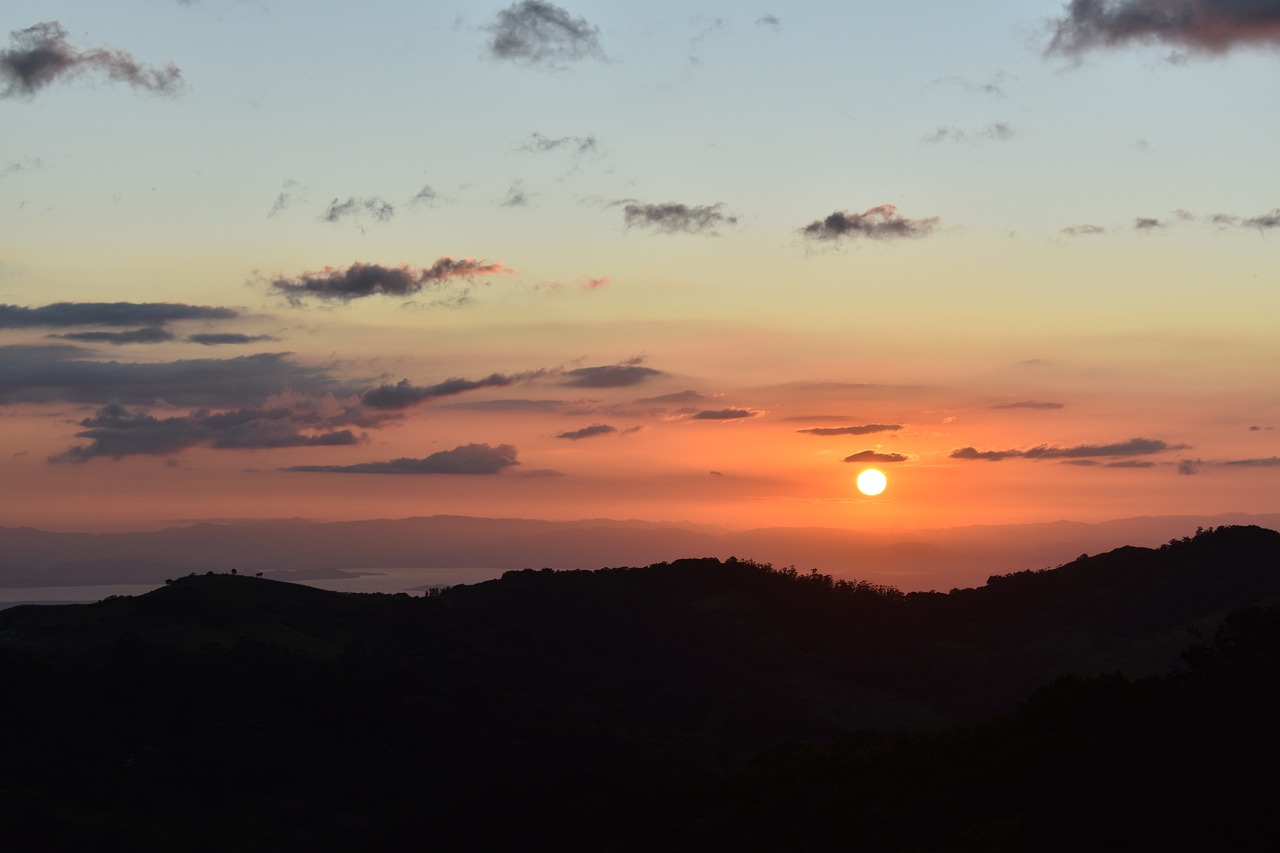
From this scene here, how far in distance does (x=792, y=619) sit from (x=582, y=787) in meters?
82.2

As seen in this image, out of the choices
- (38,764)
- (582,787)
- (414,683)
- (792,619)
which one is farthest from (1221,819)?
(792,619)

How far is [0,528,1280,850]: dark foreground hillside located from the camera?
169ft

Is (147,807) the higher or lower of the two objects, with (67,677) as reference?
lower

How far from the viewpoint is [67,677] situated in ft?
364

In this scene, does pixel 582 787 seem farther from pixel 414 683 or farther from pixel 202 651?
pixel 202 651

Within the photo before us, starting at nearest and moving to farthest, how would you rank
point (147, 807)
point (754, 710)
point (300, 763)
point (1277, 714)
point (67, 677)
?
point (1277, 714) < point (147, 807) < point (300, 763) < point (67, 677) < point (754, 710)

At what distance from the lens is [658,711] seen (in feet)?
440

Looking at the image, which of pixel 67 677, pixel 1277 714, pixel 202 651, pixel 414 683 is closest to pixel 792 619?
pixel 414 683

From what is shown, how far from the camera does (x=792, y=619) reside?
163m

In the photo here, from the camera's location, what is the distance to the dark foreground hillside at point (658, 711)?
2034 inches

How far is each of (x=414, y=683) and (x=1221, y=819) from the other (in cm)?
8926

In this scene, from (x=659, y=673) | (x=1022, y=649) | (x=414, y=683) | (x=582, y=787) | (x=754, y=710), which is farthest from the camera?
(x=1022, y=649)

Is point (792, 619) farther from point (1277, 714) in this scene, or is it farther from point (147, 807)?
point (1277, 714)

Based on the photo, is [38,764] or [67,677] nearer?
[38,764]
